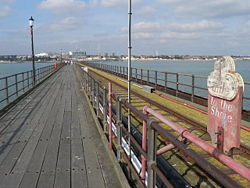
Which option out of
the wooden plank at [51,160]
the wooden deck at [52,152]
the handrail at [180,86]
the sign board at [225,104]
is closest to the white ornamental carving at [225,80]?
the sign board at [225,104]

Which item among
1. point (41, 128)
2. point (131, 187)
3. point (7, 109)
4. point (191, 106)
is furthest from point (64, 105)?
point (131, 187)

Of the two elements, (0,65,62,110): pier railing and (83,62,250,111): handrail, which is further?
(83,62,250,111): handrail

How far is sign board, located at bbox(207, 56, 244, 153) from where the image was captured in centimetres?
243

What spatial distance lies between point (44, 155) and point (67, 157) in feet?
1.78

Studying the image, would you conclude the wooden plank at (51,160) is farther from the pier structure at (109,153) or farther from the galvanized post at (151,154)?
the galvanized post at (151,154)

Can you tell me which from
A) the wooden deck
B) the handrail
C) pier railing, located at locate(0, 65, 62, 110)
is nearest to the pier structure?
the wooden deck

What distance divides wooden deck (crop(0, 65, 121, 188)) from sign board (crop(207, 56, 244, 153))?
2170mm

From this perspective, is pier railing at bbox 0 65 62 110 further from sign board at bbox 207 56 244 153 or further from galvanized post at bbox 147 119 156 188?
sign board at bbox 207 56 244 153

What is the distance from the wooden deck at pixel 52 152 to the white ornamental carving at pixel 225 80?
7.92ft

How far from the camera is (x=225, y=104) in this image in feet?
8.45

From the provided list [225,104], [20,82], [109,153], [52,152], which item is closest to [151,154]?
[225,104]

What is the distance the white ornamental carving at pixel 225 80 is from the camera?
2.44 meters

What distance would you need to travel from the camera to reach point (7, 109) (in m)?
10.3

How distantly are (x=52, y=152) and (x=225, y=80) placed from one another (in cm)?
430
